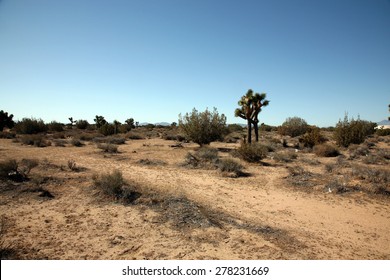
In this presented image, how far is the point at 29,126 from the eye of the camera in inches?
1211

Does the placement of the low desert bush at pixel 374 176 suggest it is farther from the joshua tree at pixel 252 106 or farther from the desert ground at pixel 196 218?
the joshua tree at pixel 252 106

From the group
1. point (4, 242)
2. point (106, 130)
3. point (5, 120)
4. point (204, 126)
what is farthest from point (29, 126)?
point (4, 242)

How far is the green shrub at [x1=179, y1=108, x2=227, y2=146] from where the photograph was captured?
67.8 ft

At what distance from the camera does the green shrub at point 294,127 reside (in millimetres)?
34875

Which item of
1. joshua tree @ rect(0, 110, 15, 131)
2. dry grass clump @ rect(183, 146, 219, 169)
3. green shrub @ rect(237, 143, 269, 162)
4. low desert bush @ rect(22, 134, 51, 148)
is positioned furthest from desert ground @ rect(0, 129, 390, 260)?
joshua tree @ rect(0, 110, 15, 131)

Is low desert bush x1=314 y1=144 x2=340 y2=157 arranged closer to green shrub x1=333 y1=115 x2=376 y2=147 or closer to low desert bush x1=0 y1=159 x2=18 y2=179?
green shrub x1=333 y1=115 x2=376 y2=147

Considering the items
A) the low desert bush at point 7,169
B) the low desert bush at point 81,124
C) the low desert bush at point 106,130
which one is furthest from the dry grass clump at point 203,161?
the low desert bush at point 81,124

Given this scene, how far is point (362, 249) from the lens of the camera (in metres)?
5.20

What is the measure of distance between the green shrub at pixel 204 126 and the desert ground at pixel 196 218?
9778 millimetres
